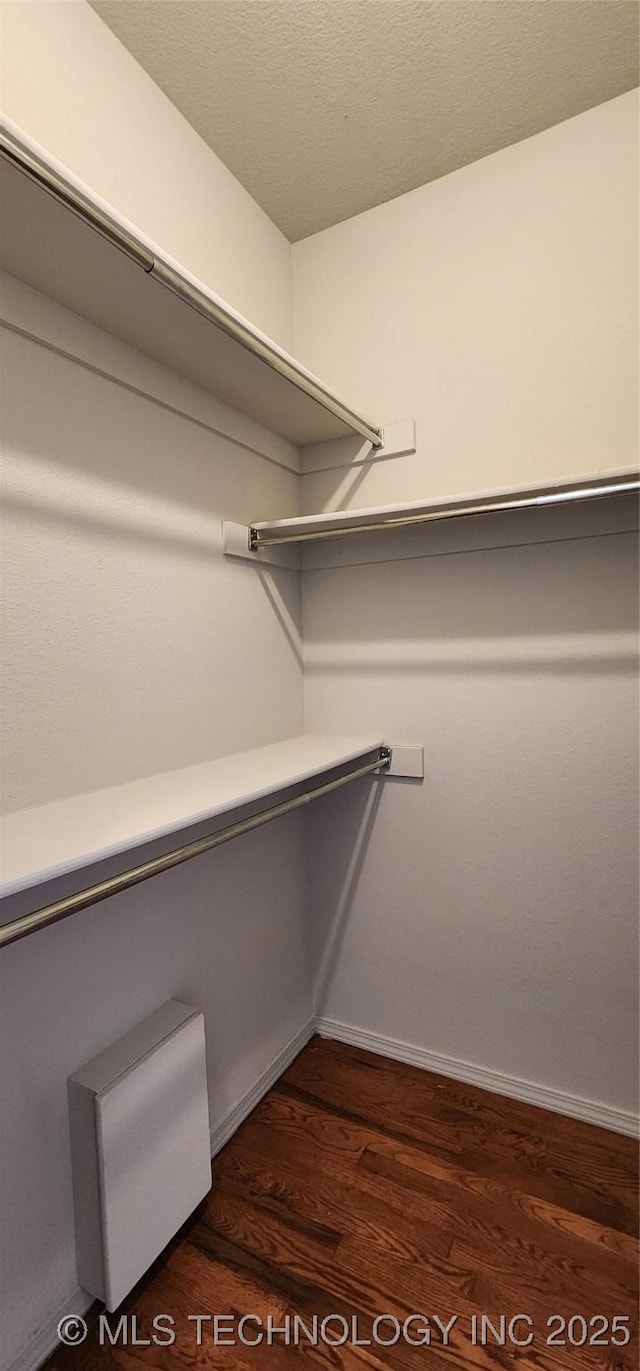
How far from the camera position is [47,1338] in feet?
3.14

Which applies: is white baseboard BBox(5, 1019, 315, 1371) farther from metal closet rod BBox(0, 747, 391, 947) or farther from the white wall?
metal closet rod BBox(0, 747, 391, 947)

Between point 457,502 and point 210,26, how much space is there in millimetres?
1100

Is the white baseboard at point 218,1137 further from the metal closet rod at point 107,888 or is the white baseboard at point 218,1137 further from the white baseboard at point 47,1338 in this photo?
the metal closet rod at point 107,888

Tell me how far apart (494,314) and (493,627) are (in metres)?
0.83

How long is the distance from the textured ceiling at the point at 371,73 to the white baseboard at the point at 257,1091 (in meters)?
2.48

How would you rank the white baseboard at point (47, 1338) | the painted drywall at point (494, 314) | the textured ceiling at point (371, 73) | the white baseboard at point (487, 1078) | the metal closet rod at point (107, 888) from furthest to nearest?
the white baseboard at point (487, 1078) → the painted drywall at point (494, 314) → the textured ceiling at point (371, 73) → the white baseboard at point (47, 1338) → the metal closet rod at point (107, 888)

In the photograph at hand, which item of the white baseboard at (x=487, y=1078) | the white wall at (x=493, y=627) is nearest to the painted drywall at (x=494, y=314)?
the white wall at (x=493, y=627)

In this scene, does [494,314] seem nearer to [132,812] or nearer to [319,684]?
[319,684]

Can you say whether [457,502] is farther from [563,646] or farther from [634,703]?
[634,703]

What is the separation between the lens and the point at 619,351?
4.29ft

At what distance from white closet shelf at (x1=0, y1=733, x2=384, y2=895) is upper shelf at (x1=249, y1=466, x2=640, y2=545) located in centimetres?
58

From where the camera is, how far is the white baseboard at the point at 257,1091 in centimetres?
138

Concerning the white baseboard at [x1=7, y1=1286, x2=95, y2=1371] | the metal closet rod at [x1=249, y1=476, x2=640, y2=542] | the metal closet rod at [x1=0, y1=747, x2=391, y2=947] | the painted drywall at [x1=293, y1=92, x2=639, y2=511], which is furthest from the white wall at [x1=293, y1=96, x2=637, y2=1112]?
the white baseboard at [x1=7, y1=1286, x2=95, y2=1371]

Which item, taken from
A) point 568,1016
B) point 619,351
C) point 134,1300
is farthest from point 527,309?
point 134,1300
